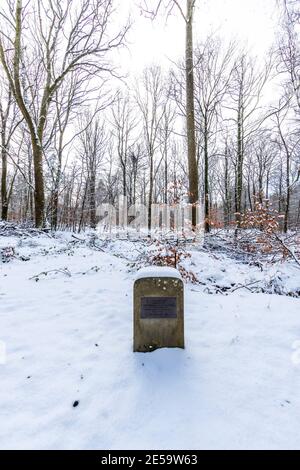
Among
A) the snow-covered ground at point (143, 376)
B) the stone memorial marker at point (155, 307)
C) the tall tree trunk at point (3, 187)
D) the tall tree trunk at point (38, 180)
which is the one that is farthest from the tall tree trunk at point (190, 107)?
the tall tree trunk at point (3, 187)

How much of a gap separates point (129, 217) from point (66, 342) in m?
23.2

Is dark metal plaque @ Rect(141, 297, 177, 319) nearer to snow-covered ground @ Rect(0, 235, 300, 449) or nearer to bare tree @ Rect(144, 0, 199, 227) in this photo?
snow-covered ground @ Rect(0, 235, 300, 449)

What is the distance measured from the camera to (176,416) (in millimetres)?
1838

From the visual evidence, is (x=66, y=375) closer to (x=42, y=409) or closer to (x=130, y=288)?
(x=42, y=409)

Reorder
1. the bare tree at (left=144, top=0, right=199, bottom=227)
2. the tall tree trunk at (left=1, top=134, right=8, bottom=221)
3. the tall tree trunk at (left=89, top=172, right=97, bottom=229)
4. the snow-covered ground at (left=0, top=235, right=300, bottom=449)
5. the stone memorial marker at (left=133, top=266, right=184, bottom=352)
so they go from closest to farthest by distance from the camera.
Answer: the snow-covered ground at (left=0, top=235, right=300, bottom=449) < the stone memorial marker at (left=133, top=266, right=184, bottom=352) < the bare tree at (left=144, top=0, right=199, bottom=227) < the tall tree trunk at (left=1, top=134, right=8, bottom=221) < the tall tree trunk at (left=89, top=172, right=97, bottom=229)

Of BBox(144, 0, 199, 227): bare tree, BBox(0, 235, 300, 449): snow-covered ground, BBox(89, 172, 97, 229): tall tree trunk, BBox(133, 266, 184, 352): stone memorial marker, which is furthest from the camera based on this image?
BBox(89, 172, 97, 229): tall tree trunk

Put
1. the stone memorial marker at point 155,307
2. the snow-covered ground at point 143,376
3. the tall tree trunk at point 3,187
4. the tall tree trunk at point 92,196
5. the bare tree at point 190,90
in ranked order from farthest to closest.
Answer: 1. the tall tree trunk at point 92,196
2. the tall tree trunk at point 3,187
3. the bare tree at point 190,90
4. the stone memorial marker at point 155,307
5. the snow-covered ground at point 143,376

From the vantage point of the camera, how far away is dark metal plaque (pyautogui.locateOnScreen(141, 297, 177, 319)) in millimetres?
2598

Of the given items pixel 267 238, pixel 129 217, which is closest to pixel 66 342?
pixel 267 238

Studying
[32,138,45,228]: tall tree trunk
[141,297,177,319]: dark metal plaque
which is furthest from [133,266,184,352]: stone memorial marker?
[32,138,45,228]: tall tree trunk

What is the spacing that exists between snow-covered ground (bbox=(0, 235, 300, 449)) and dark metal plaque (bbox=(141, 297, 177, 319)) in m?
0.38

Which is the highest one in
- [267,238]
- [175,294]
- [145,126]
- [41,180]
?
[145,126]

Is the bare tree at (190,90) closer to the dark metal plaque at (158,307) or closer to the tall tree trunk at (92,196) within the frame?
the dark metal plaque at (158,307)

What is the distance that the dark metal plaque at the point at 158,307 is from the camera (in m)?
2.60
